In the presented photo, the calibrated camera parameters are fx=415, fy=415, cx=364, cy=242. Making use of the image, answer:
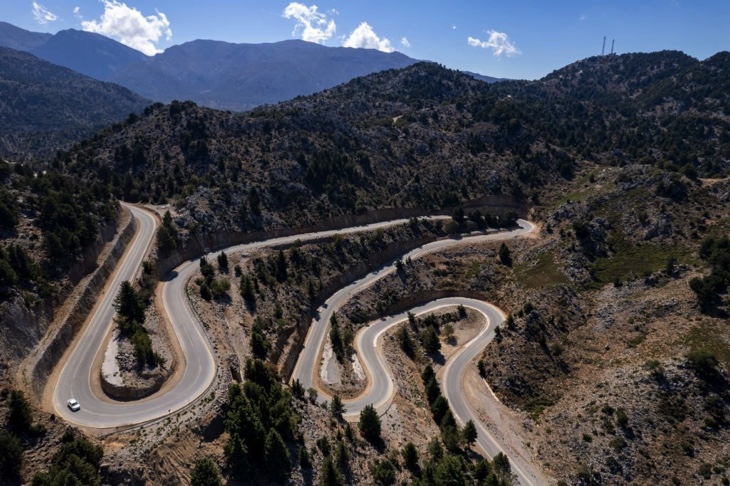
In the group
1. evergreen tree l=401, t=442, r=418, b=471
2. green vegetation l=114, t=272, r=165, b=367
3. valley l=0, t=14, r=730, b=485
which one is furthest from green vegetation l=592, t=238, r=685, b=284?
green vegetation l=114, t=272, r=165, b=367

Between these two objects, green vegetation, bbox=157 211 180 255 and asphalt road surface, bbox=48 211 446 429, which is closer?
asphalt road surface, bbox=48 211 446 429

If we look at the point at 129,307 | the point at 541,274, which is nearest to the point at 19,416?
the point at 129,307

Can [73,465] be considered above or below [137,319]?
below

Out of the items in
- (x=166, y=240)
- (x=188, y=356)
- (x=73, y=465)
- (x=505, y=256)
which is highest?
(x=166, y=240)

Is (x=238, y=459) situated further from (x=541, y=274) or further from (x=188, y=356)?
(x=541, y=274)

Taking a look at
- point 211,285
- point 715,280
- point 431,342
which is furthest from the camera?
point 431,342

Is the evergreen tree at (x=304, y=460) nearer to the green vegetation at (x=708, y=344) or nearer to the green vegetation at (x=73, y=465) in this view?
the green vegetation at (x=73, y=465)

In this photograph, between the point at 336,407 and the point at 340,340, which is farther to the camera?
the point at 340,340

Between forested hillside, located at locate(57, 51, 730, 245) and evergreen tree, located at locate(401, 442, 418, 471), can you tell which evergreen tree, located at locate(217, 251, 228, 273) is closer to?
forested hillside, located at locate(57, 51, 730, 245)

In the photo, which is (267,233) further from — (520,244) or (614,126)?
(614,126)
